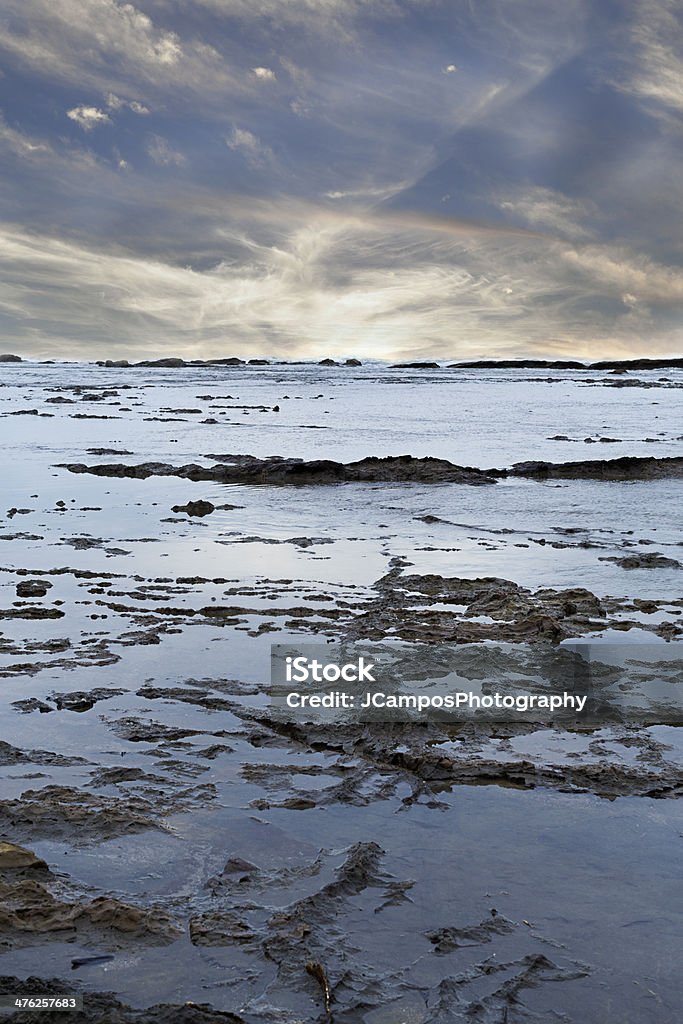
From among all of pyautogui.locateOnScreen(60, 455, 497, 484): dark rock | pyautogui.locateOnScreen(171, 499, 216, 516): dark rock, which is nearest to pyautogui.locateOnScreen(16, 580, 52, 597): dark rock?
pyautogui.locateOnScreen(171, 499, 216, 516): dark rock

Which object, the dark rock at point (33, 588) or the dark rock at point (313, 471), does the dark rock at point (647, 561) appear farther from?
the dark rock at point (33, 588)

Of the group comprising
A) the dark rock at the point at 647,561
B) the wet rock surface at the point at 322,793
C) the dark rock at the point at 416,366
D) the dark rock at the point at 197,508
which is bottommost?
the wet rock surface at the point at 322,793

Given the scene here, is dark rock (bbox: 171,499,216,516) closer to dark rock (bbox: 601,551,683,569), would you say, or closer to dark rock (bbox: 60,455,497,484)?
dark rock (bbox: 60,455,497,484)

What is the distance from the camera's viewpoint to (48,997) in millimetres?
2002

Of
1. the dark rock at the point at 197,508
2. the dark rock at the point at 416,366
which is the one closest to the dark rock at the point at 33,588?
the dark rock at the point at 197,508

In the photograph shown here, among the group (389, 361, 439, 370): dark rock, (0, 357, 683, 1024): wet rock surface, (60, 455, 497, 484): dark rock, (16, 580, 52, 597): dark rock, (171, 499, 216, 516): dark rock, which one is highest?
(389, 361, 439, 370): dark rock

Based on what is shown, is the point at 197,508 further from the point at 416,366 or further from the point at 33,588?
the point at 416,366

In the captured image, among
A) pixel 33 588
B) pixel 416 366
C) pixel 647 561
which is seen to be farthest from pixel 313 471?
pixel 416 366

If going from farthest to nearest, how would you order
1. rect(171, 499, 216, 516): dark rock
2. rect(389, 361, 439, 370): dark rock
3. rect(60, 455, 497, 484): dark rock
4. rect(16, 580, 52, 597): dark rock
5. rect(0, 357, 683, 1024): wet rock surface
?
rect(389, 361, 439, 370): dark rock < rect(60, 455, 497, 484): dark rock < rect(171, 499, 216, 516): dark rock < rect(16, 580, 52, 597): dark rock < rect(0, 357, 683, 1024): wet rock surface

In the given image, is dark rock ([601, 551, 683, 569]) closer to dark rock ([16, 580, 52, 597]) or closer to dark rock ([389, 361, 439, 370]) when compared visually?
dark rock ([16, 580, 52, 597])

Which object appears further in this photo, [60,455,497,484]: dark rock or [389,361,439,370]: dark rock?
[389,361,439,370]: dark rock

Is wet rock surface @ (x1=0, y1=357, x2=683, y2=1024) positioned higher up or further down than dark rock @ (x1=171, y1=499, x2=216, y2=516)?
further down

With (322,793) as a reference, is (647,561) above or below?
above

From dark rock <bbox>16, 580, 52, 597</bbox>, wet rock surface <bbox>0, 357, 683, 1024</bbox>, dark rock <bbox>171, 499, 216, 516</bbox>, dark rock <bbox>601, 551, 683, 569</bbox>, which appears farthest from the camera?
dark rock <bbox>171, 499, 216, 516</bbox>
